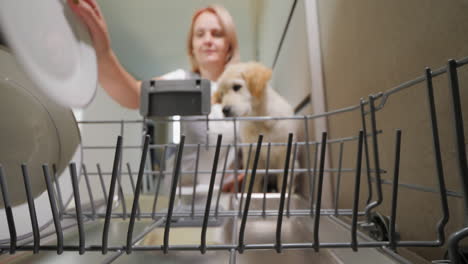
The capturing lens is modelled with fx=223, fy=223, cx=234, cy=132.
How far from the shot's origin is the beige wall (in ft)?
0.67

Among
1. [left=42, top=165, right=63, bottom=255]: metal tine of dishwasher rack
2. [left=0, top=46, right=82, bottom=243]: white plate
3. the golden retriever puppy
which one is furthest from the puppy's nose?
[left=42, top=165, right=63, bottom=255]: metal tine of dishwasher rack

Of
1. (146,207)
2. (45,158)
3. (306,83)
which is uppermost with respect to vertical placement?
(306,83)

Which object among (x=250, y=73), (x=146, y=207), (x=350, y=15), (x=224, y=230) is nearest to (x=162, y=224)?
(x=224, y=230)

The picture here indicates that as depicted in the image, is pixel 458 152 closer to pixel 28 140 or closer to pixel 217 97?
pixel 28 140

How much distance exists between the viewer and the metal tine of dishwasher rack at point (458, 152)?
0.43 ft

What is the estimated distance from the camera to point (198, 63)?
1101 mm

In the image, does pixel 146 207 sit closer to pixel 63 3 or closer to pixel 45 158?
pixel 45 158

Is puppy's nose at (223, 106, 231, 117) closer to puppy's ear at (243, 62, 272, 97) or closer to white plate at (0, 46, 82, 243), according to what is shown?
puppy's ear at (243, 62, 272, 97)

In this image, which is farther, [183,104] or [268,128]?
[268,128]

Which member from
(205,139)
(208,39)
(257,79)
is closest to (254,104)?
(257,79)

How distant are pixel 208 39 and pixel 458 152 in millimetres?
1011

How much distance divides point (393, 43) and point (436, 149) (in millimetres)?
181

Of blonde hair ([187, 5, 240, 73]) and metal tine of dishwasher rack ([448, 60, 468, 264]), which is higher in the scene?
blonde hair ([187, 5, 240, 73])

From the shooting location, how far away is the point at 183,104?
1.44 ft
